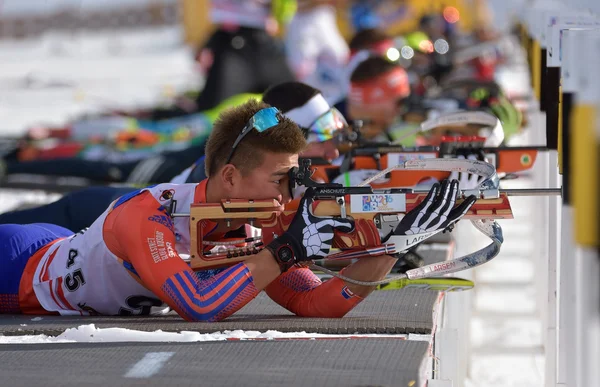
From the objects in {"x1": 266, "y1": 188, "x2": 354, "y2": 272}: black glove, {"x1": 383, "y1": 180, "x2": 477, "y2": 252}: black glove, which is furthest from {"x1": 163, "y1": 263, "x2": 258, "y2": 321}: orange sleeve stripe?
{"x1": 383, "y1": 180, "x2": 477, "y2": 252}: black glove

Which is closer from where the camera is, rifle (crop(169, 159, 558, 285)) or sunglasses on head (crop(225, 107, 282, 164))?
rifle (crop(169, 159, 558, 285))

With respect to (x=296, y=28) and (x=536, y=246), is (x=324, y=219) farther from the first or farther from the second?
(x=296, y=28)

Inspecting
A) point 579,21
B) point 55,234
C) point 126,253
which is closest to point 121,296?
point 126,253

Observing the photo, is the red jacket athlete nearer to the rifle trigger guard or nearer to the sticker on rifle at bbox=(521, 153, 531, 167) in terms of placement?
the rifle trigger guard

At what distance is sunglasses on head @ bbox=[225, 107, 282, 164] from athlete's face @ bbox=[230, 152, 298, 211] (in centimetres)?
8

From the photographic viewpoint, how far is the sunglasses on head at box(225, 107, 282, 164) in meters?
3.71

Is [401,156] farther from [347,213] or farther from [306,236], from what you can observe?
[306,236]

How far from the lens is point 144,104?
52.0 feet

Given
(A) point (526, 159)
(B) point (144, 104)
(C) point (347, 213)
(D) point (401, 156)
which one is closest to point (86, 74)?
(B) point (144, 104)

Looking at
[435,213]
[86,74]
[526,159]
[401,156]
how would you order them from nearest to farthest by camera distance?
[435,213]
[526,159]
[401,156]
[86,74]

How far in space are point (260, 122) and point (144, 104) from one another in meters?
12.3

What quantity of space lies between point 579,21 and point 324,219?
1.35 meters

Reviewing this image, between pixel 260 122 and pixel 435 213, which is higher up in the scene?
pixel 260 122

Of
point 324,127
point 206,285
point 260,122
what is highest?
point 260,122
